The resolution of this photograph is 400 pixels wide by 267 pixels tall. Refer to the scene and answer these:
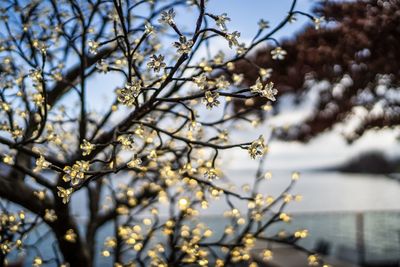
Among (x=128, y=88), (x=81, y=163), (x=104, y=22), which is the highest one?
(x=104, y=22)

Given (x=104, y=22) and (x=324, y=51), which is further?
(x=324, y=51)

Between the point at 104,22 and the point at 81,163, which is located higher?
the point at 104,22

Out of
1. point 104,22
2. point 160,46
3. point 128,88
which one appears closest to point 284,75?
point 160,46

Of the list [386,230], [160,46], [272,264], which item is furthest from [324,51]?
[386,230]

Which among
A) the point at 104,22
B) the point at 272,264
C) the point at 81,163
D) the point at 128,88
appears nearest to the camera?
the point at 128,88

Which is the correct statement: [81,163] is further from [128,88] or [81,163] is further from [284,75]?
[284,75]

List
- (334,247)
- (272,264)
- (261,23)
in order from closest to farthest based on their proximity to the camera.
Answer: (261,23), (272,264), (334,247)

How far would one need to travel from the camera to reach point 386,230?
356 inches

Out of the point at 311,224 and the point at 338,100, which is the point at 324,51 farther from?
the point at 311,224

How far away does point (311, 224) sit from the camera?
915 cm

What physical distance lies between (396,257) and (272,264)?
3490mm

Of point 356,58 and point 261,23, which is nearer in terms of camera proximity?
point 261,23

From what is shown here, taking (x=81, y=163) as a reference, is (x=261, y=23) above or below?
above

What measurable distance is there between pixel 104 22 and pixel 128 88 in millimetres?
2899
